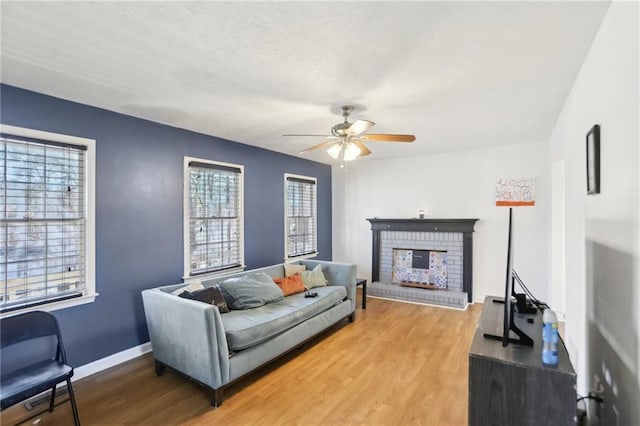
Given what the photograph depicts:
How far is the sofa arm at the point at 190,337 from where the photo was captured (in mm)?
2424

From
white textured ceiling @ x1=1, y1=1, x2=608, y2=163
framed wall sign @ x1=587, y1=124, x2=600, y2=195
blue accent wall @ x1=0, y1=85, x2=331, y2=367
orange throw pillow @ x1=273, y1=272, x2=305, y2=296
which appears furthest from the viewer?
orange throw pillow @ x1=273, y1=272, x2=305, y2=296

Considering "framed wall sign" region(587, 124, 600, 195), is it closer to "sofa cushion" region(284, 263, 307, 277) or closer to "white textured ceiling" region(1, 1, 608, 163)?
"white textured ceiling" region(1, 1, 608, 163)

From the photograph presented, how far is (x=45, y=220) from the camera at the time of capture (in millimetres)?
2672

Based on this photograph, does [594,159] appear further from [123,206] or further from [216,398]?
[123,206]

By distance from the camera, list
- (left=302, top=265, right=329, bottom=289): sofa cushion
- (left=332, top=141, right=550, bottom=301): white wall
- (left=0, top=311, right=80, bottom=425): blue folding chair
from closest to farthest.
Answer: (left=0, top=311, right=80, bottom=425): blue folding chair < (left=302, top=265, right=329, bottom=289): sofa cushion < (left=332, top=141, right=550, bottom=301): white wall

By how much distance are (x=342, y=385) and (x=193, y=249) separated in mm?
2332

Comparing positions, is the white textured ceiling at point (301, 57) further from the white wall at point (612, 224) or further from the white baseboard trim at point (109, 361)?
the white baseboard trim at point (109, 361)

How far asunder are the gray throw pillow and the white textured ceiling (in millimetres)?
1780

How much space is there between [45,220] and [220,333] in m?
1.77

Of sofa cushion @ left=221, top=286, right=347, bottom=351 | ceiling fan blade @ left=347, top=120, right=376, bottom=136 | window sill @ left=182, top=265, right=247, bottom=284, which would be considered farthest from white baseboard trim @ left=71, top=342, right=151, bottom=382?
ceiling fan blade @ left=347, top=120, right=376, bottom=136

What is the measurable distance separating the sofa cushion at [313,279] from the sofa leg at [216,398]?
6.27 ft

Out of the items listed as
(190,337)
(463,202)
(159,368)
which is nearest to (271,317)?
(190,337)

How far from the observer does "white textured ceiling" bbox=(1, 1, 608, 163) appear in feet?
5.42

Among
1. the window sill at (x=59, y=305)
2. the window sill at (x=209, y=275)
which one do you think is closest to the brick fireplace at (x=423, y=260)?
the window sill at (x=209, y=275)
